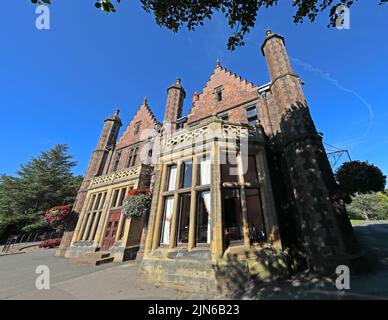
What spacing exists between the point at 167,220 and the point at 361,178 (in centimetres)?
822

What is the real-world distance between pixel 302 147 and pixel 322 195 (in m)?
2.25

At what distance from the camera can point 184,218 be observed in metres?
8.21

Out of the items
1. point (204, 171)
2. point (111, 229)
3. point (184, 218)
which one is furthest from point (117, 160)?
point (204, 171)

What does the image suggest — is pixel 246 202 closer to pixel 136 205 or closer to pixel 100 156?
pixel 136 205

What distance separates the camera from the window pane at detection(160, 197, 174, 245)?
810cm

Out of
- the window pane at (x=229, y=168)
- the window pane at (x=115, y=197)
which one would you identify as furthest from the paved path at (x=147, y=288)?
the window pane at (x=115, y=197)

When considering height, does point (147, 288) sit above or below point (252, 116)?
below

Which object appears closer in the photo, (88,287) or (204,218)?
(88,287)

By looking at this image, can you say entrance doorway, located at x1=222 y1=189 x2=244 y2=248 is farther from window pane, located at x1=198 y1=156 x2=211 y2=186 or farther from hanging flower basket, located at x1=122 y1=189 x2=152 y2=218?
hanging flower basket, located at x1=122 y1=189 x2=152 y2=218

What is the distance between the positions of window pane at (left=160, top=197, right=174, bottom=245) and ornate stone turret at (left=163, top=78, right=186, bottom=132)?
716 cm

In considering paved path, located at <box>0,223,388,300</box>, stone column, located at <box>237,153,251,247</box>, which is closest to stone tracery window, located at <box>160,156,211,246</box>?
stone column, located at <box>237,153,251,247</box>

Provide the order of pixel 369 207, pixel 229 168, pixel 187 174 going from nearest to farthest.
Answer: pixel 229 168, pixel 187 174, pixel 369 207

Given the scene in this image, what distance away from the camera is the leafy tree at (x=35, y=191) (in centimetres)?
2517
